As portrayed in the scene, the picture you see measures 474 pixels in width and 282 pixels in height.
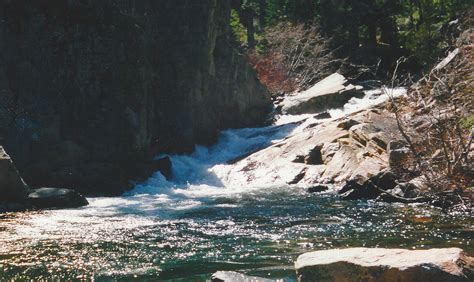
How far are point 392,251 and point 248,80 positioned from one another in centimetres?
2563

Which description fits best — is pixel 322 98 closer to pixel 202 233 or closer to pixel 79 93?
pixel 79 93

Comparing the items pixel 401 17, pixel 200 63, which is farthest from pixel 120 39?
pixel 401 17

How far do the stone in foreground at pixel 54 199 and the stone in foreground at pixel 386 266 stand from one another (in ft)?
35.3

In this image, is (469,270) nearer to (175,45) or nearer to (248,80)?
(175,45)

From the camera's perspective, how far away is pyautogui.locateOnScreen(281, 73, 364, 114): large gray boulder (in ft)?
100

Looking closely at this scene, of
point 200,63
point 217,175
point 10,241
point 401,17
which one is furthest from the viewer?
point 401,17

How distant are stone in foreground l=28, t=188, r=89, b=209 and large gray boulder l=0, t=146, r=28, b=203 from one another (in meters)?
0.33

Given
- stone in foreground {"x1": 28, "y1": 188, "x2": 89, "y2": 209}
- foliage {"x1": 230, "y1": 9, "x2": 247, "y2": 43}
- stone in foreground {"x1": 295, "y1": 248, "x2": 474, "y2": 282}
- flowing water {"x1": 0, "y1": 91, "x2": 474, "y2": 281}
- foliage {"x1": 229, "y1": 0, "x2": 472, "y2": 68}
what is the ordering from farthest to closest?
1. foliage {"x1": 230, "y1": 9, "x2": 247, "y2": 43}
2. foliage {"x1": 229, "y1": 0, "x2": 472, "y2": 68}
3. stone in foreground {"x1": 28, "y1": 188, "x2": 89, "y2": 209}
4. flowing water {"x1": 0, "y1": 91, "x2": 474, "y2": 281}
5. stone in foreground {"x1": 295, "y1": 248, "x2": 474, "y2": 282}

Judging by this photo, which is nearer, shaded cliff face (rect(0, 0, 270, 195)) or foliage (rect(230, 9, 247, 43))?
shaded cliff face (rect(0, 0, 270, 195))

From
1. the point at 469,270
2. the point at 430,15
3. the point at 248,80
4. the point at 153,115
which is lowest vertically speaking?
the point at 469,270

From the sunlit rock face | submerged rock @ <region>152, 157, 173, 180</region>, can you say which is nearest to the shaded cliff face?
submerged rock @ <region>152, 157, 173, 180</region>

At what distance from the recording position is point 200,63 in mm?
28281

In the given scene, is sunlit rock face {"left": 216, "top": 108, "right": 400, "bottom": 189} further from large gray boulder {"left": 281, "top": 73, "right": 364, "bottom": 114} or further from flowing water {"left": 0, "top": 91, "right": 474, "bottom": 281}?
large gray boulder {"left": 281, "top": 73, "right": 364, "bottom": 114}

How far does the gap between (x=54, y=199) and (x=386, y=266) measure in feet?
39.0
